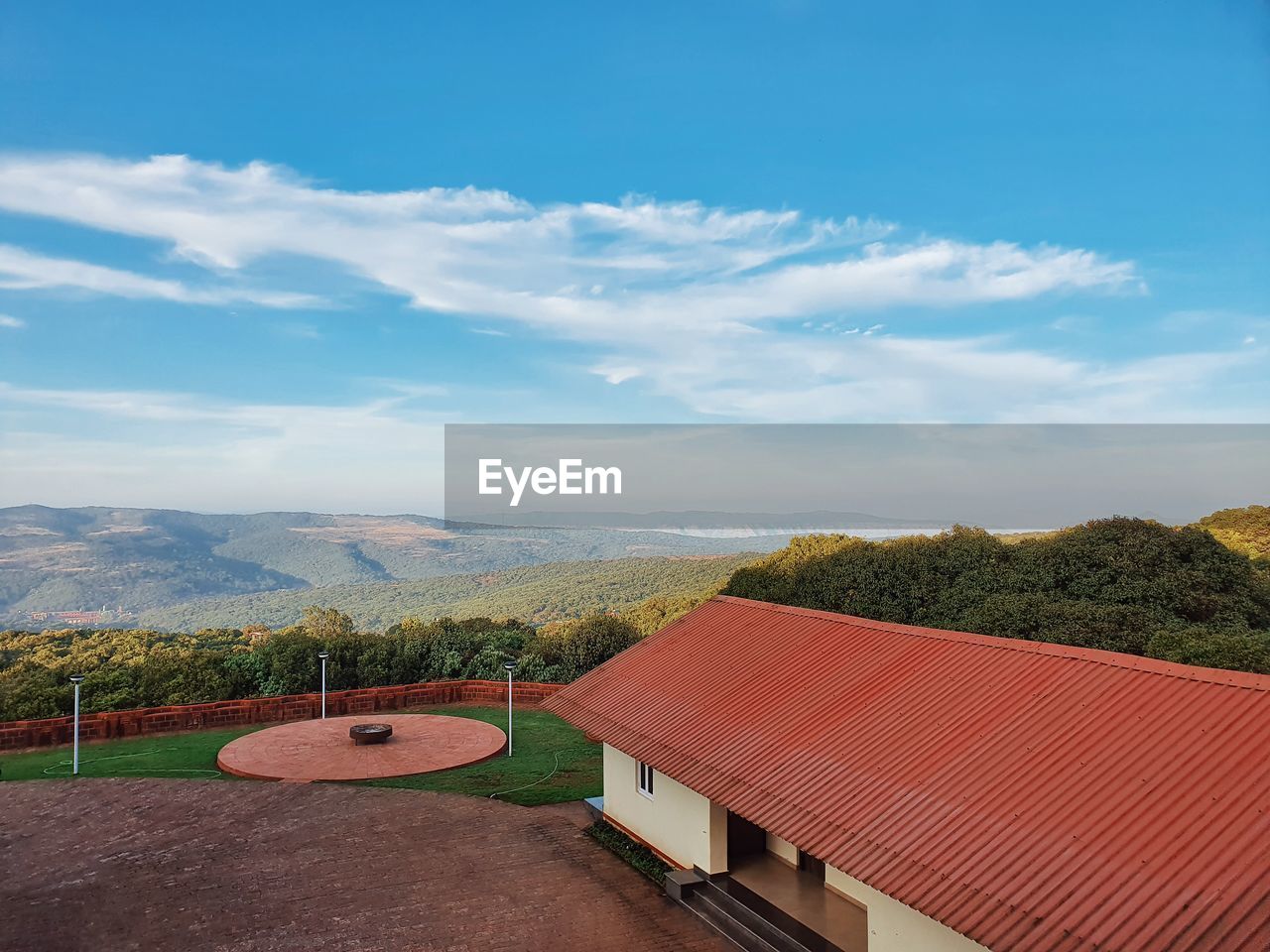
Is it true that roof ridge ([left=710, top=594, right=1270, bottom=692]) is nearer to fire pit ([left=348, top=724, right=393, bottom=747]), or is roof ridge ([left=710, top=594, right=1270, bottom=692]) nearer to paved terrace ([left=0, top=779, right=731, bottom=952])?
paved terrace ([left=0, top=779, right=731, bottom=952])

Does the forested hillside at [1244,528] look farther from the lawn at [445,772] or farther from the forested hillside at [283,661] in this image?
the lawn at [445,772]

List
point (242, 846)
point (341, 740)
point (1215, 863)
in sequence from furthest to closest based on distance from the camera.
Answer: point (341, 740) < point (242, 846) < point (1215, 863)

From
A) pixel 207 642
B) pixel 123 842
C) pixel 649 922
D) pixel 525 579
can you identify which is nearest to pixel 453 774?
pixel 123 842

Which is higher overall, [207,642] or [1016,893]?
[1016,893]

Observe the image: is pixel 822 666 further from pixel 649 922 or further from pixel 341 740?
pixel 341 740

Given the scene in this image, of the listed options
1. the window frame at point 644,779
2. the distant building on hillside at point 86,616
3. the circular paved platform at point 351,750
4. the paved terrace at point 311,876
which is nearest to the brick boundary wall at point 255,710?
the circular paved platform at point 351,750

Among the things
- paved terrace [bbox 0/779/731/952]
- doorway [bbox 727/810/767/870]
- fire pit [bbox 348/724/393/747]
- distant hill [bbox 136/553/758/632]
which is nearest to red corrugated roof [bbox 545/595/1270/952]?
doorway [bbox 727/810/767/870]
